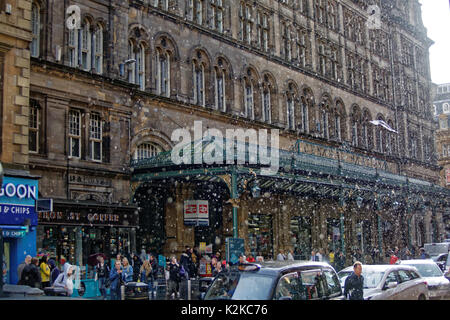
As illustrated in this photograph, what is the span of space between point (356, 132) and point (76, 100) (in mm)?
27842

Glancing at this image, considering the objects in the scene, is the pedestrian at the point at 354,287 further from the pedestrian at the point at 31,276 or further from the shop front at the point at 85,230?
the shop front at the point at 85,230

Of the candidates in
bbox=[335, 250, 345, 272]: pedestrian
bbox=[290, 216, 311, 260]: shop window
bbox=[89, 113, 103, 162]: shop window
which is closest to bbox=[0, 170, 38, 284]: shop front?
bbox=[89, 113, 103, 162]: shop window

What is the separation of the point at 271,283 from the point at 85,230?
14.7m

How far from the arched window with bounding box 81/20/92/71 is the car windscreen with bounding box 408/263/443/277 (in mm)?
15302

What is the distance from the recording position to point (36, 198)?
757 inches

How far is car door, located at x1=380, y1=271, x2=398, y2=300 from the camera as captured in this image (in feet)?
40.7

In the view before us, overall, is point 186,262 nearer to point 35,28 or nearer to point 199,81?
point 35,28

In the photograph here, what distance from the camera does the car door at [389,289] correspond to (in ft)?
40.7

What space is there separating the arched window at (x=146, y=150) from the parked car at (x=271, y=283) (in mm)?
17099

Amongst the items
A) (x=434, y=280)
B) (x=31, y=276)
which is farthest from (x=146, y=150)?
(x=434, y=280)

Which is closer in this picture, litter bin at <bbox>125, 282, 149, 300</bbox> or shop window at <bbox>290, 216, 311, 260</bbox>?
litter bin at <bbox>125, 282, 149, 300</bbox>

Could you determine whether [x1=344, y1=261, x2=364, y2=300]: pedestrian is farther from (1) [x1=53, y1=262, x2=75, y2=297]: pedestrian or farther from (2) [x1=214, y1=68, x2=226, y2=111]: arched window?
(2) [x1=214, y1=68, x2=226, y2=111]: arched window

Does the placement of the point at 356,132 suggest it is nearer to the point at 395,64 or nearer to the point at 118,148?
the point at 395,64
